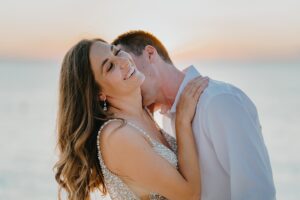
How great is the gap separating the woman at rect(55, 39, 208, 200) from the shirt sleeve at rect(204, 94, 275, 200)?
7.9 inches

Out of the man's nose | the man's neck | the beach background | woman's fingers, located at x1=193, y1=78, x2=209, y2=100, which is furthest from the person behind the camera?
the beach background

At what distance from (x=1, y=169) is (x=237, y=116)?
12.1 m

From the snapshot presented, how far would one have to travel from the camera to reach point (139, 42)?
3760 millimetres

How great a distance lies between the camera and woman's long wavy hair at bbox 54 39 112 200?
11.6 feet

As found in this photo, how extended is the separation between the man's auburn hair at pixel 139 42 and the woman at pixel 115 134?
147 mm

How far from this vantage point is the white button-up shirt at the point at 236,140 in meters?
3.23

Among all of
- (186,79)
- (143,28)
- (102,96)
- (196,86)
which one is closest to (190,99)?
(196,86)

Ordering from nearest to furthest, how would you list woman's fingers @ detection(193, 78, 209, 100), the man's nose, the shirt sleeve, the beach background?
the shirt sleeve < woman's fingers @ detection(193, 78, 209, 100) < the man's nose < the beach background

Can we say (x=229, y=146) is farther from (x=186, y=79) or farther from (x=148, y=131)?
(x=148, y=131)

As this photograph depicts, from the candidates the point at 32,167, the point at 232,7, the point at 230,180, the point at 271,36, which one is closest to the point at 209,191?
the point at 230,180

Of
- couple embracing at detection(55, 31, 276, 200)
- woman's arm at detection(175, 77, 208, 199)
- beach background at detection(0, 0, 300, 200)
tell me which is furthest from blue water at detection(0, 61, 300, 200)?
woman's arm at detection(175, 77, 208, 199)

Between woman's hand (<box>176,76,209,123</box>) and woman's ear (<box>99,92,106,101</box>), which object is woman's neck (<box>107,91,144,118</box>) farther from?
woman's hand (<box>176,76,209,123</box>)

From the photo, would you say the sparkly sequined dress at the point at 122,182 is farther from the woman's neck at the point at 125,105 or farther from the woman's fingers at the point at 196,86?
the woman's fingers at the point at 196,86

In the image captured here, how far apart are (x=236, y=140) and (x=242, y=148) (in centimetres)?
5
